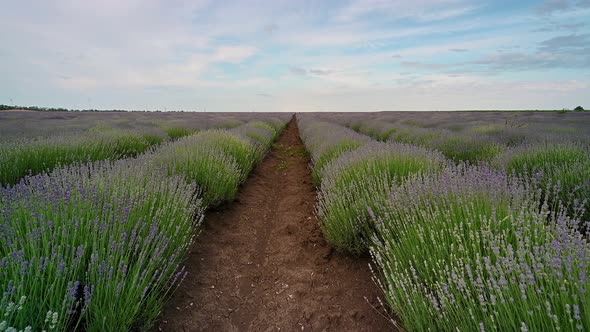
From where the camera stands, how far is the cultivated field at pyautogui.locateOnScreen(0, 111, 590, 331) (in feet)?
5.57

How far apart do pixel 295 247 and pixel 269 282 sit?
82 centimetres

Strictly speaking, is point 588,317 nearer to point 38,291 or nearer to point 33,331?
point 33,331

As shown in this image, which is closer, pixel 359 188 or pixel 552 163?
pixel 359 188

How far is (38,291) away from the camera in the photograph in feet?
6.09

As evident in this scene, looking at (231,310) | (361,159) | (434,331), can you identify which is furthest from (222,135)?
(434,331)

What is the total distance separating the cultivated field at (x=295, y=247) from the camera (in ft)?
5.57

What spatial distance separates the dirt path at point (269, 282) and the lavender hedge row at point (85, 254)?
0.41 metres

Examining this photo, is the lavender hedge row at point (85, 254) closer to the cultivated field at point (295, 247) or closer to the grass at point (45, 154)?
the cultivated field at point (295, 247)

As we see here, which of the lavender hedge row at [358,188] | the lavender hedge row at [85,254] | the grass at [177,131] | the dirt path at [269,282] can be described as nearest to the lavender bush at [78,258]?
the lavender hedge row at [85,254]

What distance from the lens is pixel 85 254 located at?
2.28 meters

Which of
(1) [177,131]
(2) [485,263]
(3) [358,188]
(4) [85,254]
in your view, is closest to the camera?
(2) [485,263]

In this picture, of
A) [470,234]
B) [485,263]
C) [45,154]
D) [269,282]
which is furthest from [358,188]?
[45,154]

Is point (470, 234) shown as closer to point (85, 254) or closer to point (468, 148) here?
point (85, 254)

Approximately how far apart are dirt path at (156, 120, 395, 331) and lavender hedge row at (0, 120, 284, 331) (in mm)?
410
